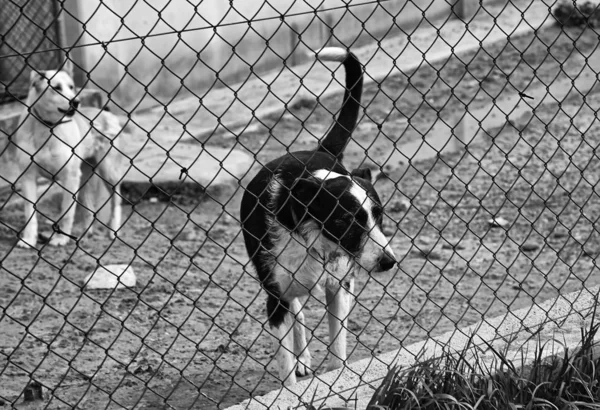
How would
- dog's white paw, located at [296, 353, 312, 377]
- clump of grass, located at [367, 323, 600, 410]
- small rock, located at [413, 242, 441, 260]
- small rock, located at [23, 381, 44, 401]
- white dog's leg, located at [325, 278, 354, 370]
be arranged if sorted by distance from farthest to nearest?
small rock, located at [413, 242, 441, 260] < dog's white paw, located at [296, 353, 312, 377] < white dog's leg, located at [325, 278, 354, 370] < small rock, located at [23, 381, 44, 401] < clump of grass, located at [367, 323, 600, 410]

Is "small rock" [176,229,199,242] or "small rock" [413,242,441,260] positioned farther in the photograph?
"small rock" [176,229,199,242]

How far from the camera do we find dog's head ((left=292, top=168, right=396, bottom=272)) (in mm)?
3758

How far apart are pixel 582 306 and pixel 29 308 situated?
3056 mm

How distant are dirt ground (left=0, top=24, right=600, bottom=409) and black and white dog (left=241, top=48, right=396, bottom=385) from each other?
144 millimetres

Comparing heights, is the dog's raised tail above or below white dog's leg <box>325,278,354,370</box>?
above

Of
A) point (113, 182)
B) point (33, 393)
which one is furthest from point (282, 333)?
point (113, 182)

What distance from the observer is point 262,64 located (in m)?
10.4

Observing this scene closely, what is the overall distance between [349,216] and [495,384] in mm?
973

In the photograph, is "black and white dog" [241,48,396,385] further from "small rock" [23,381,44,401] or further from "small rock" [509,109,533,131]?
"small rock" [509,109,533,131]

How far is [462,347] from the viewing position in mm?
3557

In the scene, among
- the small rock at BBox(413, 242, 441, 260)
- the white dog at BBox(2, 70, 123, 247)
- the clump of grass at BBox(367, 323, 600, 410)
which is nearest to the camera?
the clump of grass at BBox(367, 323, 600, 410)

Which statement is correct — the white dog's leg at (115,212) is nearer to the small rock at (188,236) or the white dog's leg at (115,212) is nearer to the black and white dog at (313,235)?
the small rock at (188,236)

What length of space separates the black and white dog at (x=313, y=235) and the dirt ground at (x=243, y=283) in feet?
0.47

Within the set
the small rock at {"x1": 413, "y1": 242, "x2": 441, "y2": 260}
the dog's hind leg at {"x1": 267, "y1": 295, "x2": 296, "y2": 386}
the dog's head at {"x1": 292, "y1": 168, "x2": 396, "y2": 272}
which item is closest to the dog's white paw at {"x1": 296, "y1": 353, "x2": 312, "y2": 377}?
the dog's hind leg at {"x1": 267, "y1": 295, "x2": 296, "y2": 386}
